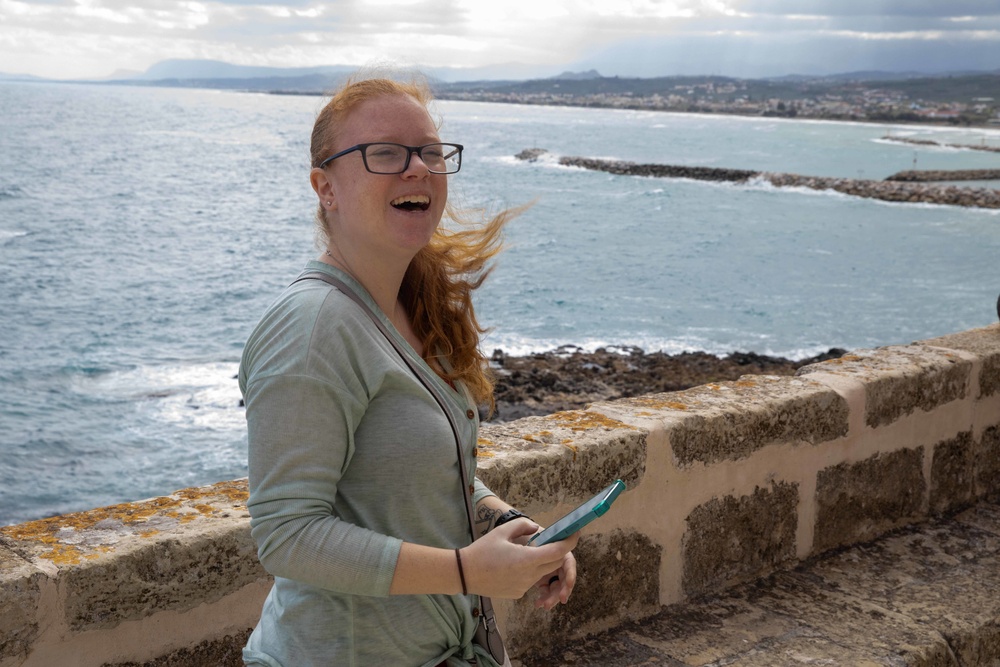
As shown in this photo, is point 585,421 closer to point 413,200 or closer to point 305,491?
point 413,200

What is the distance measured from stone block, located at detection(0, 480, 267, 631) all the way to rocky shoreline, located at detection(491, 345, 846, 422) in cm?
1151

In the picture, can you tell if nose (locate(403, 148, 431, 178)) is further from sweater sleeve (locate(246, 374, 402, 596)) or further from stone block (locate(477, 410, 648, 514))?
stone block (locate(477, 410, 648, 514))

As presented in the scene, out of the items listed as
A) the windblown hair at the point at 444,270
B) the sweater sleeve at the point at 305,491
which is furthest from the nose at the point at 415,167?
the sweater sleeve at the point at 305,491

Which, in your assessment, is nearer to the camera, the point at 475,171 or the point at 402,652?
the point at 402,652

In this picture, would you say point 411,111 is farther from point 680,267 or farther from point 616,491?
point 680,267

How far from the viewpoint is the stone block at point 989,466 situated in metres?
3.49

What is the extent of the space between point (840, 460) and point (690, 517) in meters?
0.65

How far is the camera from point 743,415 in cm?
272

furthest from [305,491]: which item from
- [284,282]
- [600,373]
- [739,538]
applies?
[284,282]

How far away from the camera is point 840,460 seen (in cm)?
300

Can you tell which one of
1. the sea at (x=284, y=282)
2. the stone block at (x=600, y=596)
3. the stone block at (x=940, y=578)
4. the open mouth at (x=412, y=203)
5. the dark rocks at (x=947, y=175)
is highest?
the open mouth at (x=412, y=203)

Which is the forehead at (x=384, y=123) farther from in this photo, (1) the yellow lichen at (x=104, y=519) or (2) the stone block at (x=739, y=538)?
(2) the stone block at (x=739, y=538)

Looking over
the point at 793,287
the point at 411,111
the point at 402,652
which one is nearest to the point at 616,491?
the point at 402,652

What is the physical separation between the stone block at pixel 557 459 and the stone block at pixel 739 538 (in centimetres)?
33
